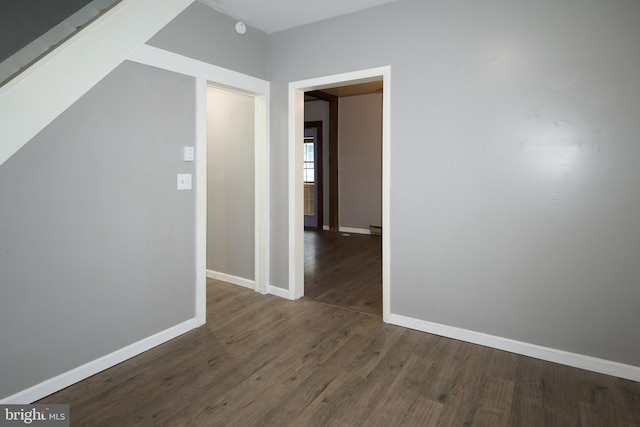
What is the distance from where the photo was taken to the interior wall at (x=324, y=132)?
7883 mm

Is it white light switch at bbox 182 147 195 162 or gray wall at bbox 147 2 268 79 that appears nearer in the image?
gray wall at bbox 147 2 268 79

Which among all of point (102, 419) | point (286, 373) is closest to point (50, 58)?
point (102, 419)

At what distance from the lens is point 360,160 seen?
24.6 ft

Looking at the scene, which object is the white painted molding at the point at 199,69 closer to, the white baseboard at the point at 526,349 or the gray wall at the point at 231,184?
the gray wall at the point at 231,184

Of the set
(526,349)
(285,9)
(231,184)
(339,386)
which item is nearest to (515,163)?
(526,349)

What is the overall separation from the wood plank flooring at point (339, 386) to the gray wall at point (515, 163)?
319mm

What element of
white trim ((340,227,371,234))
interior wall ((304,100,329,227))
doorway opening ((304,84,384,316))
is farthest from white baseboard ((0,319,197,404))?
interior wall ((304,100,329,227))

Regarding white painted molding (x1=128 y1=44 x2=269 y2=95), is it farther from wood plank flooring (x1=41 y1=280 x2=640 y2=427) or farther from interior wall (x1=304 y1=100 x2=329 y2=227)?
interior wall (x1=304 y1=100 x2=329 y2=227)

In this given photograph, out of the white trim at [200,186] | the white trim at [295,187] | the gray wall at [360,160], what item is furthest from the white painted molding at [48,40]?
the gray wall at [360,160]

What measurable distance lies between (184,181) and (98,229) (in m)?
0.73

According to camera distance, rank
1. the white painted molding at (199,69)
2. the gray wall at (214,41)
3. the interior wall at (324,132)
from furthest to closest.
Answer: the interior wall at (324,132)
the gray wall at (214,41)
the white painted molding at (199,69)

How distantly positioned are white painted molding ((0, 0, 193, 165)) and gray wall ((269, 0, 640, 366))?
7.48 ft

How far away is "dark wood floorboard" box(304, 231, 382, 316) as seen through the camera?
3.55 m

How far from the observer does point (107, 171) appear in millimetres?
2285
